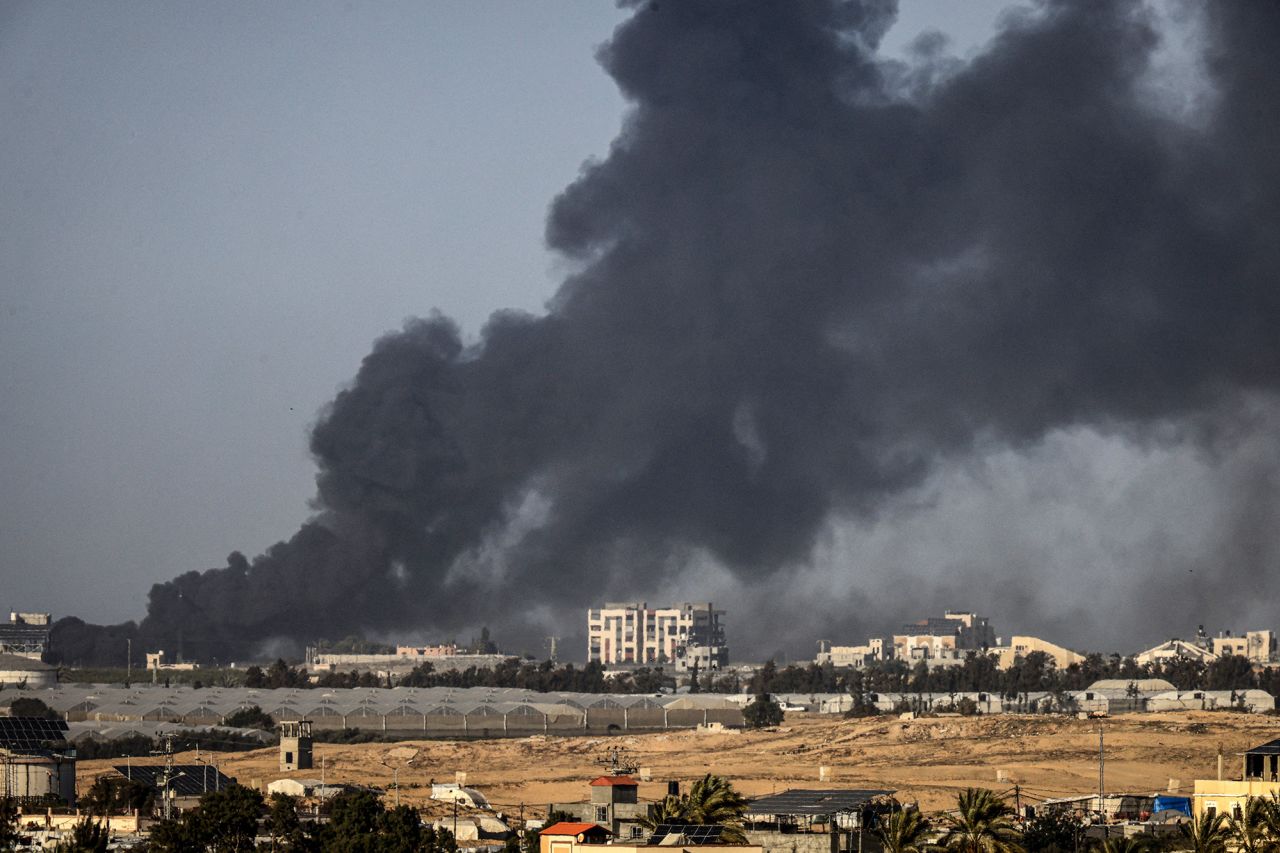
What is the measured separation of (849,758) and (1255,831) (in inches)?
1873

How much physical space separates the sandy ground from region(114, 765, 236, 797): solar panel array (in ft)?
12.4

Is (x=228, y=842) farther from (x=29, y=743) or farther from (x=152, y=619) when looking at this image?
(x=152, y=619)

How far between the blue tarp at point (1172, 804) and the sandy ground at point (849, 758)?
7.75 meters

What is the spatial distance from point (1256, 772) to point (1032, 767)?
33.5m

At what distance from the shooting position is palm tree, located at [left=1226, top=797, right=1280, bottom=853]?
1726 inches

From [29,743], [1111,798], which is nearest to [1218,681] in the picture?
[1111,798]

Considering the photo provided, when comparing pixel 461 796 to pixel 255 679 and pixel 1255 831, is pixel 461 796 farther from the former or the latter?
pixel 255 679

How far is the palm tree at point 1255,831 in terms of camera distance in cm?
4384

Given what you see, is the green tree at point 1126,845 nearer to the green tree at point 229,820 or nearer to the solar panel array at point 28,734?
the green tree at point 229,820

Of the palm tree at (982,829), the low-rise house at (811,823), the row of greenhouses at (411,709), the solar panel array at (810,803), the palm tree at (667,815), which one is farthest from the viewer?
the row of greenhouses at (411,709)

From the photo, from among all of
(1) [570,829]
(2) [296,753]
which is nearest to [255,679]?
(2) [296,753]

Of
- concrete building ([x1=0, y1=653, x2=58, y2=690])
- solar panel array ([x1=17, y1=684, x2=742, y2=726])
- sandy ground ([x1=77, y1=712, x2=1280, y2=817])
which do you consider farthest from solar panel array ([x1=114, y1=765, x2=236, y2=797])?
concrete building ([x1=0, y1=653, x2=58, y2=690])

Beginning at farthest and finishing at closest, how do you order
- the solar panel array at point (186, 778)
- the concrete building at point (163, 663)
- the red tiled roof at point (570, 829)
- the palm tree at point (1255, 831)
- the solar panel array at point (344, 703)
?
the concrete building at point (163, 663)
the solar panel array at point (344, 703)
the solar panel array at point (186, 778)
the red tiled roof at point (570, 829)
the palm tree at point (1255, 831)

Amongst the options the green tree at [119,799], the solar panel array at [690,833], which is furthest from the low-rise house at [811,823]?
the green tree at [119,799]
